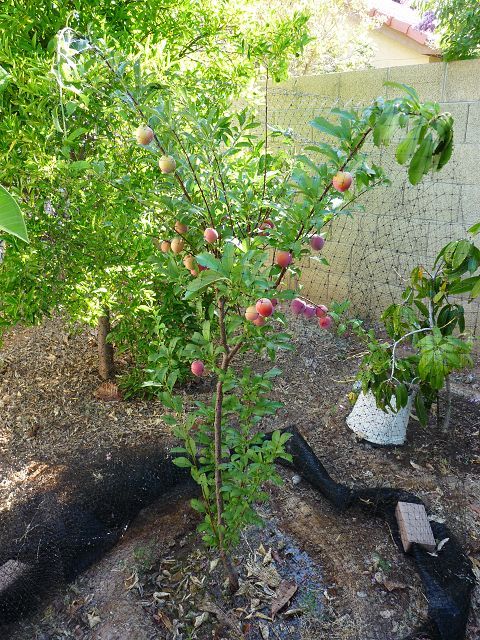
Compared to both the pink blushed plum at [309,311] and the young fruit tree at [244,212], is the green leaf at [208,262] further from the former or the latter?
the pink blushed plum at [309,311]

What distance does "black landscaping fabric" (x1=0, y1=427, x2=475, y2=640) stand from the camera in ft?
5.70

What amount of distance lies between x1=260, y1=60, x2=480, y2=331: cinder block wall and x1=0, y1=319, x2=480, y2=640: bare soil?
842mm

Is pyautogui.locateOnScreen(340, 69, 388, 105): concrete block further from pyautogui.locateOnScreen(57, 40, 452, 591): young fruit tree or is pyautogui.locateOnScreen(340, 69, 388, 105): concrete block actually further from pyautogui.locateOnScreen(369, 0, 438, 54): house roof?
pyautogui.locateOnScreen(369, 0, 438, 54): house roof

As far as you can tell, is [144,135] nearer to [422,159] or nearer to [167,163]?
[167,163]

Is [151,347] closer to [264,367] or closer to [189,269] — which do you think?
[264,367]

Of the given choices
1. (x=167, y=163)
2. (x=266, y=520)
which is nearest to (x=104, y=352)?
(x=266, y=520)

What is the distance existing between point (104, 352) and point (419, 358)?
1711 millimetres

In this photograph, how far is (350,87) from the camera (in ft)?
12.0

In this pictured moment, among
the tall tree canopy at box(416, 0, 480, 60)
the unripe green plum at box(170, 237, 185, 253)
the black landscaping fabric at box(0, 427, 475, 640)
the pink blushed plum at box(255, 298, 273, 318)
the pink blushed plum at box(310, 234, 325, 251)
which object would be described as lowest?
the black landscaping fabric at box(0, 427, 475, 640)

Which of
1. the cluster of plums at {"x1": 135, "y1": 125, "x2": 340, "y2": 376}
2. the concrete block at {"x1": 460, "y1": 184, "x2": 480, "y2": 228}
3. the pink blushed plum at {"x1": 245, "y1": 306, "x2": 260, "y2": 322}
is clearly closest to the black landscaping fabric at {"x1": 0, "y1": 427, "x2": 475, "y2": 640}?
the cluster of plums at {"x1": 135, "y1": 125, "x2": 340, "y2": 376}

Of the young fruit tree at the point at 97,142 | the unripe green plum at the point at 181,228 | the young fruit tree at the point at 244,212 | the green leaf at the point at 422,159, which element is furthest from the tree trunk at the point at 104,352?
the green leaf at the point at 422,159

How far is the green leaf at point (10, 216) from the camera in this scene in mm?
775

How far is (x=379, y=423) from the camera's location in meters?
2.61

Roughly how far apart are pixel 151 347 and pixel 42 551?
1097mm
